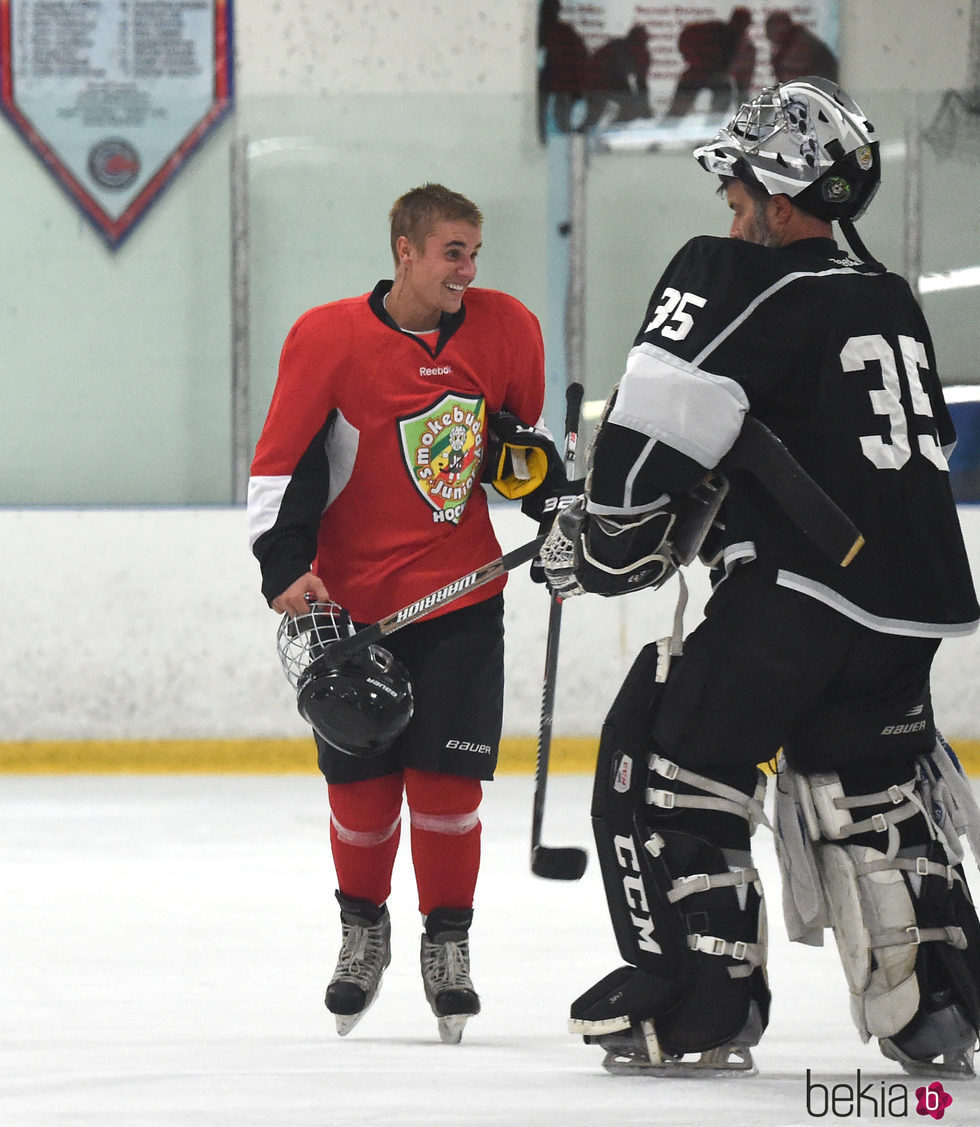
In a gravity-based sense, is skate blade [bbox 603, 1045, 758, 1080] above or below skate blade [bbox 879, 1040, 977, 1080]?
below

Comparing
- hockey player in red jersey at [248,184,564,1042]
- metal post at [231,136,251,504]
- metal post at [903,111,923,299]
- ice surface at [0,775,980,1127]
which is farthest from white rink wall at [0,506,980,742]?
hockey player in red jersey at [248,184,564,1042]

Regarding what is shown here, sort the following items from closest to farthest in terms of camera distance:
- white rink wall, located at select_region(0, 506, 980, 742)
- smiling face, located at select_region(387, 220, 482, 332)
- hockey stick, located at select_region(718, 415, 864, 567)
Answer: hockey stick, located at select_region(718, 415, 864, 567)
smiling face, located at select_region(387, 220, 482, 332)
white rink wall, located at select_region(0, 506, 980, 742)

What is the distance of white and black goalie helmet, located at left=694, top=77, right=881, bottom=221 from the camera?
1.95 m

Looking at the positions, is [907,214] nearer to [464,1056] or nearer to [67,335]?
[67,335]

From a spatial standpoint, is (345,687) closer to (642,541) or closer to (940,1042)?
(642,541)

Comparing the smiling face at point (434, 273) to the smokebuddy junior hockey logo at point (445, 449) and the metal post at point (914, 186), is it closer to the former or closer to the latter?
the smokebuddy junior hockey logo at point (445, 449)

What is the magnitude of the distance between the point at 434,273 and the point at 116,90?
3107 mm

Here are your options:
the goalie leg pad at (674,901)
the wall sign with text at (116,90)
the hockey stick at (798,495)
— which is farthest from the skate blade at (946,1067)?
the wall sign with text at (116,90)

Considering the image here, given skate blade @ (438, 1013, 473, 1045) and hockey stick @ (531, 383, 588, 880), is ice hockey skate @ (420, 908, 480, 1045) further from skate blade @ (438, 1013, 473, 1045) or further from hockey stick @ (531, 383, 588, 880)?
hockey stick @ (531, 383, 588, 880)

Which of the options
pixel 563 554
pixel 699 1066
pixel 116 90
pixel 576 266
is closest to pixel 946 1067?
pixel 699 1066

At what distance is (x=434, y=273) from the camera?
2.30 meters

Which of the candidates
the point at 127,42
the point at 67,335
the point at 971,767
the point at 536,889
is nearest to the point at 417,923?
the point at 536,889

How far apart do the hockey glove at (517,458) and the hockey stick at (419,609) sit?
0.57 feet

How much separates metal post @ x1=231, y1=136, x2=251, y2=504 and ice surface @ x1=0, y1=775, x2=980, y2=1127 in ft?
4.30
